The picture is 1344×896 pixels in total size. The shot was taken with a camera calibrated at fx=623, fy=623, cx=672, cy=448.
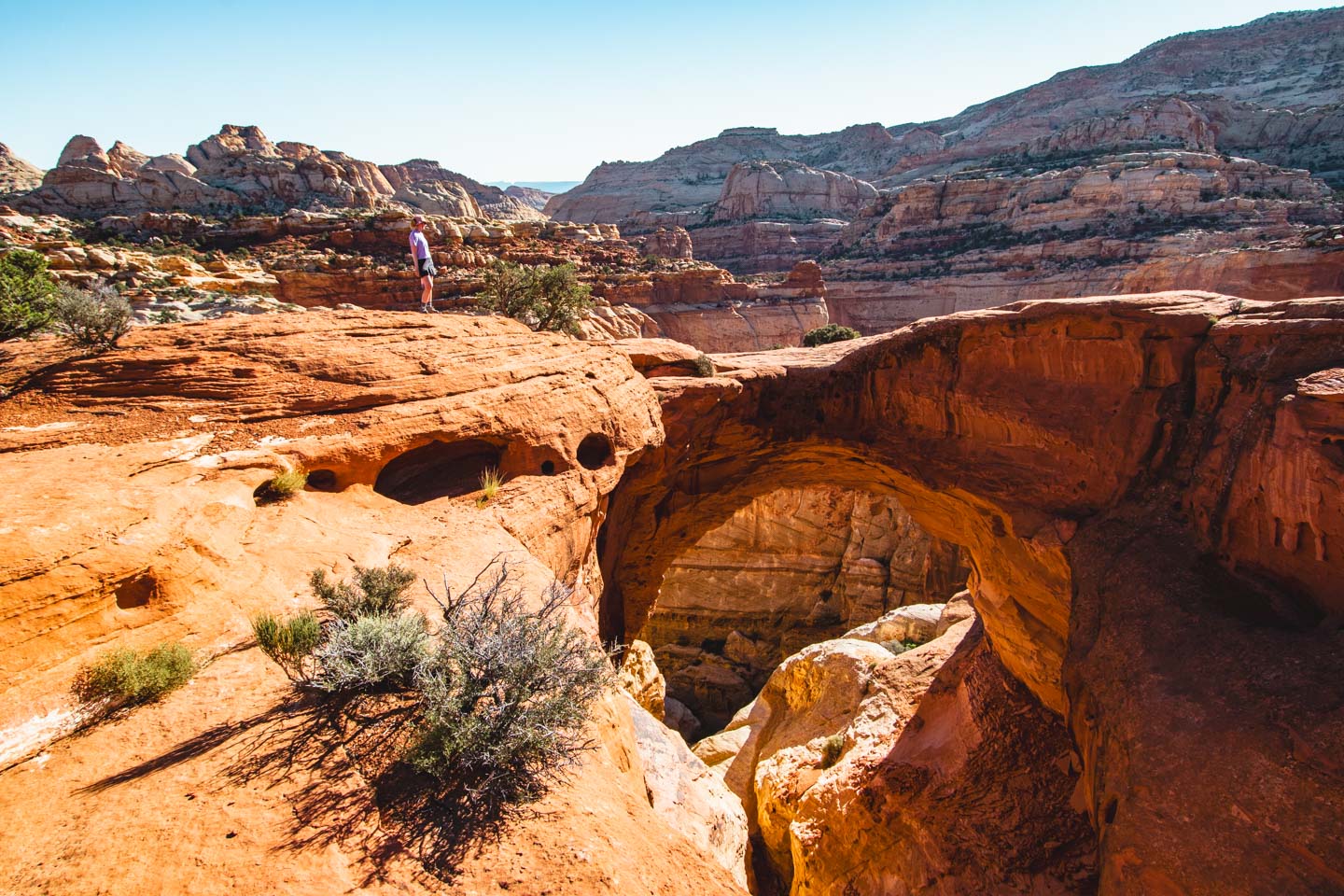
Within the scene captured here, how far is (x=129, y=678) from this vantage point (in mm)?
3637

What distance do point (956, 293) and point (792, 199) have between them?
139 ft

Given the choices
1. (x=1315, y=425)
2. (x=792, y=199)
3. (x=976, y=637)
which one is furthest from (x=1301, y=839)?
(x=792, y=199)

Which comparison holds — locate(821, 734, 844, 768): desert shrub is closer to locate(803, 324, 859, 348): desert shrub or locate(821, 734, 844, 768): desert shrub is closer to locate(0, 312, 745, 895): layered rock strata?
locate(0, 312, 745, 895): layered rock strata

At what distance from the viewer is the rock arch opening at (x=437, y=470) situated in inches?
305

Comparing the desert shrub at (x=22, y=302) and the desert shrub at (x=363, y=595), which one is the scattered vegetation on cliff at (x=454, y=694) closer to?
the desert shrub at (x=363, y=595)

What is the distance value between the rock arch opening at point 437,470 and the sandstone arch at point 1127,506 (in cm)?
333

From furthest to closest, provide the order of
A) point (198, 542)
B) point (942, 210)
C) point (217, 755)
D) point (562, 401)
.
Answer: point (942, 210)
point (562, 401)
point (198, 542)
point (217, 755)

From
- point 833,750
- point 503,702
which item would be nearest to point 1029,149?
point 833,750

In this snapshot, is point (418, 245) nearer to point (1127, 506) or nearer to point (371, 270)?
point (1127, 506)

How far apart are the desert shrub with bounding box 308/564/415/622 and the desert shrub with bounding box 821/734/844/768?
9147 millimetres

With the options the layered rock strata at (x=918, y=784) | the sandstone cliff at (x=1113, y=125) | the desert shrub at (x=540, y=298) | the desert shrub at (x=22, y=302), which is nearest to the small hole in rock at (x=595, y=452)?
the desert shrub at (x=540, y=298)

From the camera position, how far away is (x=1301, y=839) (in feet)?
12.1

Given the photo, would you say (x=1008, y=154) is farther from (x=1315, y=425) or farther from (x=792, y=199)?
(x=1315, y=425)

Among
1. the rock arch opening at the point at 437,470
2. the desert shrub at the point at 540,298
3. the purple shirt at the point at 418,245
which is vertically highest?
the purple shirt at the point at 418,245
